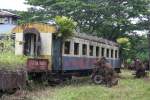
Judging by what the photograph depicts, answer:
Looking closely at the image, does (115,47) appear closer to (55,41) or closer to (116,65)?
(116,65)

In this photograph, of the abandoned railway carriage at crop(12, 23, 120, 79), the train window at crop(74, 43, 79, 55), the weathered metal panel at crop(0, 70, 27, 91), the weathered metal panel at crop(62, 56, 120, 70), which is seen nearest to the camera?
the weathered metal panel at crop(0, 70, 27, 91)

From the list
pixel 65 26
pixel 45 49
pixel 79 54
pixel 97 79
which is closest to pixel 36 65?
pixel 45 49

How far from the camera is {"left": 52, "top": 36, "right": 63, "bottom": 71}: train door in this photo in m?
18.5

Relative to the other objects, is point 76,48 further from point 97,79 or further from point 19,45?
point 19,45

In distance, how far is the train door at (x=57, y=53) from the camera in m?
18.5

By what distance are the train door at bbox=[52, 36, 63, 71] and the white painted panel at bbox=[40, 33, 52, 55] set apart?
0.27 metres

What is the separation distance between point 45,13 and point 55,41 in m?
18.9

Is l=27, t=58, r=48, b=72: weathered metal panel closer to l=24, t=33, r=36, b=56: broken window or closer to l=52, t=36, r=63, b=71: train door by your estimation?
l=52, t=36, r=63, b=71: train door

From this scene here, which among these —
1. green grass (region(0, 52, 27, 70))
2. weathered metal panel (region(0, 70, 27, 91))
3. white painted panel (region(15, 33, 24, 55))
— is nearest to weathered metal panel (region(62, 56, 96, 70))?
white painted panel (region(15, 33, 24, 55))

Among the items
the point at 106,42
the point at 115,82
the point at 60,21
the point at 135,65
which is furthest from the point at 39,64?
the point at 135,65

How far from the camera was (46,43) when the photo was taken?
60.3ft

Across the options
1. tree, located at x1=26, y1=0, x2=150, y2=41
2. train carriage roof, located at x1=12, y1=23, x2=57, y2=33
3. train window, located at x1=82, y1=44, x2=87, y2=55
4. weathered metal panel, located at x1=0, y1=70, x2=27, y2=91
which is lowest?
weathered metal panel, located at x1=0, y1=70, x2=27, y2=91

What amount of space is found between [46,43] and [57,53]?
2.24 ft

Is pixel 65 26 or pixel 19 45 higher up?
pixel 65 26
